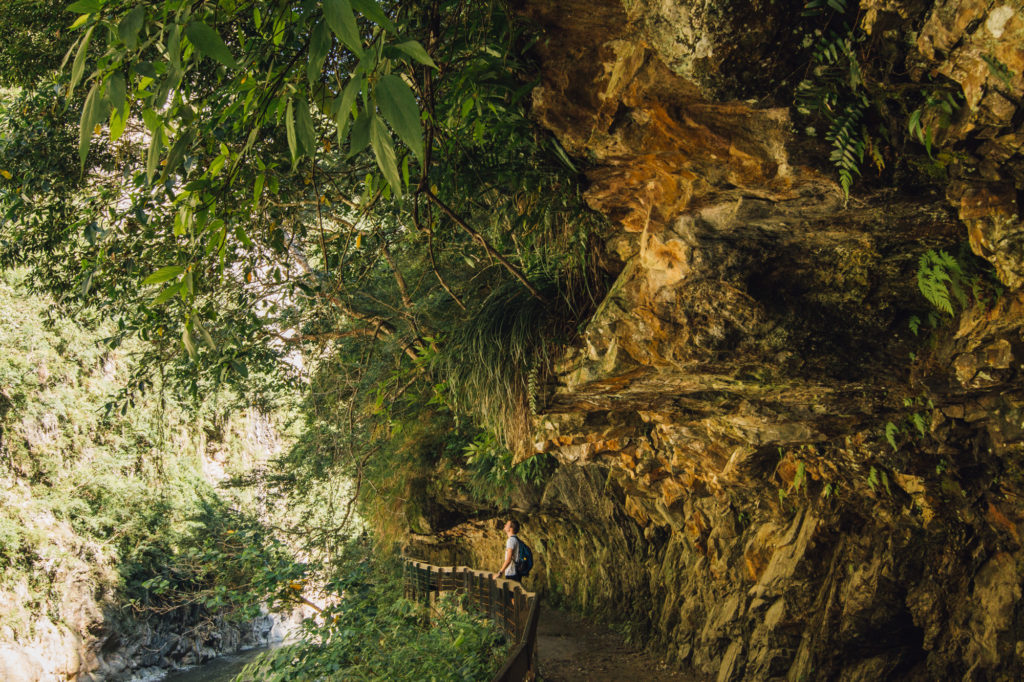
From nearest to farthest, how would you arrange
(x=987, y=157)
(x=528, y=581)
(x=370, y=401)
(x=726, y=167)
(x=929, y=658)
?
(x=987, y=157), (x=726, y=167), (x=929, y=658), (x=370, y=401), (x=528, y=581)

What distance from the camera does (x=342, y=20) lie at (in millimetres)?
1036

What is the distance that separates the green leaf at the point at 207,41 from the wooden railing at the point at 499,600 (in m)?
2.99

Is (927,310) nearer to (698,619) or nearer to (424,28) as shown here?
(424,28)

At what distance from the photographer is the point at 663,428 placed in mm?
6281

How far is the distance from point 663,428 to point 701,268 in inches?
106

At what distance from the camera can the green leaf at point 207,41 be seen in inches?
48.4

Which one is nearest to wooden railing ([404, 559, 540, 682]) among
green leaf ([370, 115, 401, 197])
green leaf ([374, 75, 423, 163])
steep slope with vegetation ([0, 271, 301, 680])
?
green leaf ([370, 115, 401, 197])

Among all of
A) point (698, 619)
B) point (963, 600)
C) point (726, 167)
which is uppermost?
point (726, 167)

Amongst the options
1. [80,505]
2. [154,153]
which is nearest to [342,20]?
[154,153]

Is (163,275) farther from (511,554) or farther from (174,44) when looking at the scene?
(511,554)

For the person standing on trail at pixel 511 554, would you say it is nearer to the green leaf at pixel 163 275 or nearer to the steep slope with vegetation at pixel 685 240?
the steep slope with vegetation at pixel 685 240

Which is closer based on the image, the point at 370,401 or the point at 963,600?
the point at 963,600

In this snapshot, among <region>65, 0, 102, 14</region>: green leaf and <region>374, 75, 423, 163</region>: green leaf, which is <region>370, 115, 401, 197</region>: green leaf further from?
<region>65, 0, 102, 14</region>: green leaf

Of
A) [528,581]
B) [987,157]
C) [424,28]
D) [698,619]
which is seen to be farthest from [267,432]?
[987,157]
